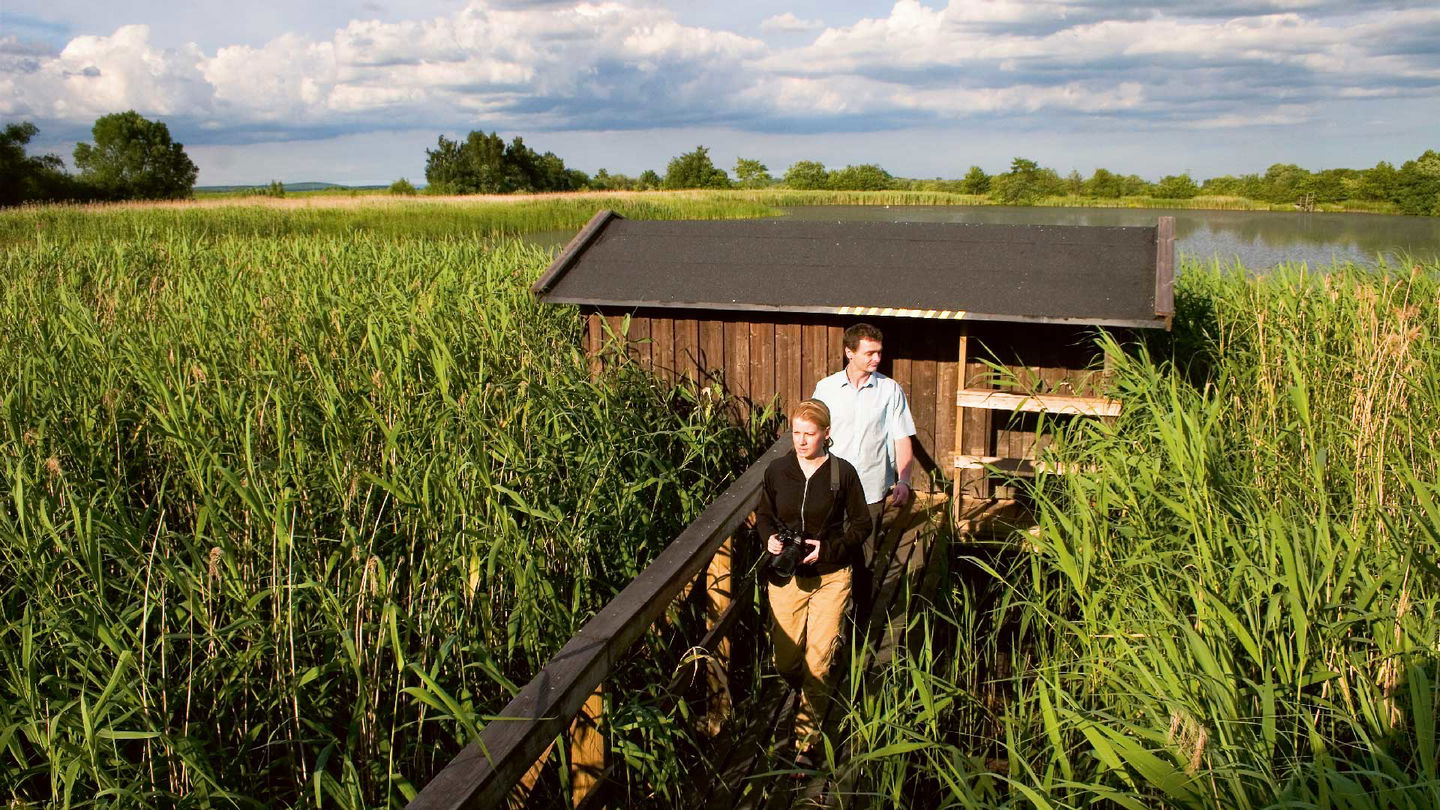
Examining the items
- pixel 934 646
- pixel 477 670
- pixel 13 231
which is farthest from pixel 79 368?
pixel 13 231

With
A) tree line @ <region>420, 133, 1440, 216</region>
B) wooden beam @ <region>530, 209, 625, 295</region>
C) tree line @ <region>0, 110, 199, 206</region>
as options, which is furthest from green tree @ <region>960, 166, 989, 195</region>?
wooden beam @ <region>530, 209, 625, 295</region>

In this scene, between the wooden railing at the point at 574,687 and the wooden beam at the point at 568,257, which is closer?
the wooden railing at the point at 574,687

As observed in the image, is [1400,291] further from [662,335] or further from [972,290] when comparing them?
[662,335]

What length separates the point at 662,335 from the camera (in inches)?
281

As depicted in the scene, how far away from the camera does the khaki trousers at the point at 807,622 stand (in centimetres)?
372

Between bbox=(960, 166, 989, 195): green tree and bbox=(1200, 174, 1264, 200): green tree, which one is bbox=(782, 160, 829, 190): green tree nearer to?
bbox=(960, 166, 989, 195): green tree

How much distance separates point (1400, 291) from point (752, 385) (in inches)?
216

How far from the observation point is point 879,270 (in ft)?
21.5

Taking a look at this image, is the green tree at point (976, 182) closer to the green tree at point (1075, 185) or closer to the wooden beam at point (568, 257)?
the green tree at point (1075, 185)

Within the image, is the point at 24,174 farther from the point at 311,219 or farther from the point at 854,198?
the point at 854,198

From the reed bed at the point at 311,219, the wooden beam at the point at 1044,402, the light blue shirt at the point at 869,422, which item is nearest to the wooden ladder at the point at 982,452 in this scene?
the wooden beam at the point at 1044,402

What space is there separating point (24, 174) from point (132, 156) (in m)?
24.8

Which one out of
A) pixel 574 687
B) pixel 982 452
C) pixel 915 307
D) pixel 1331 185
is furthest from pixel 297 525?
pixel 1331 185

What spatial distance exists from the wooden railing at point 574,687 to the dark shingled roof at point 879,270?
9.41ft
